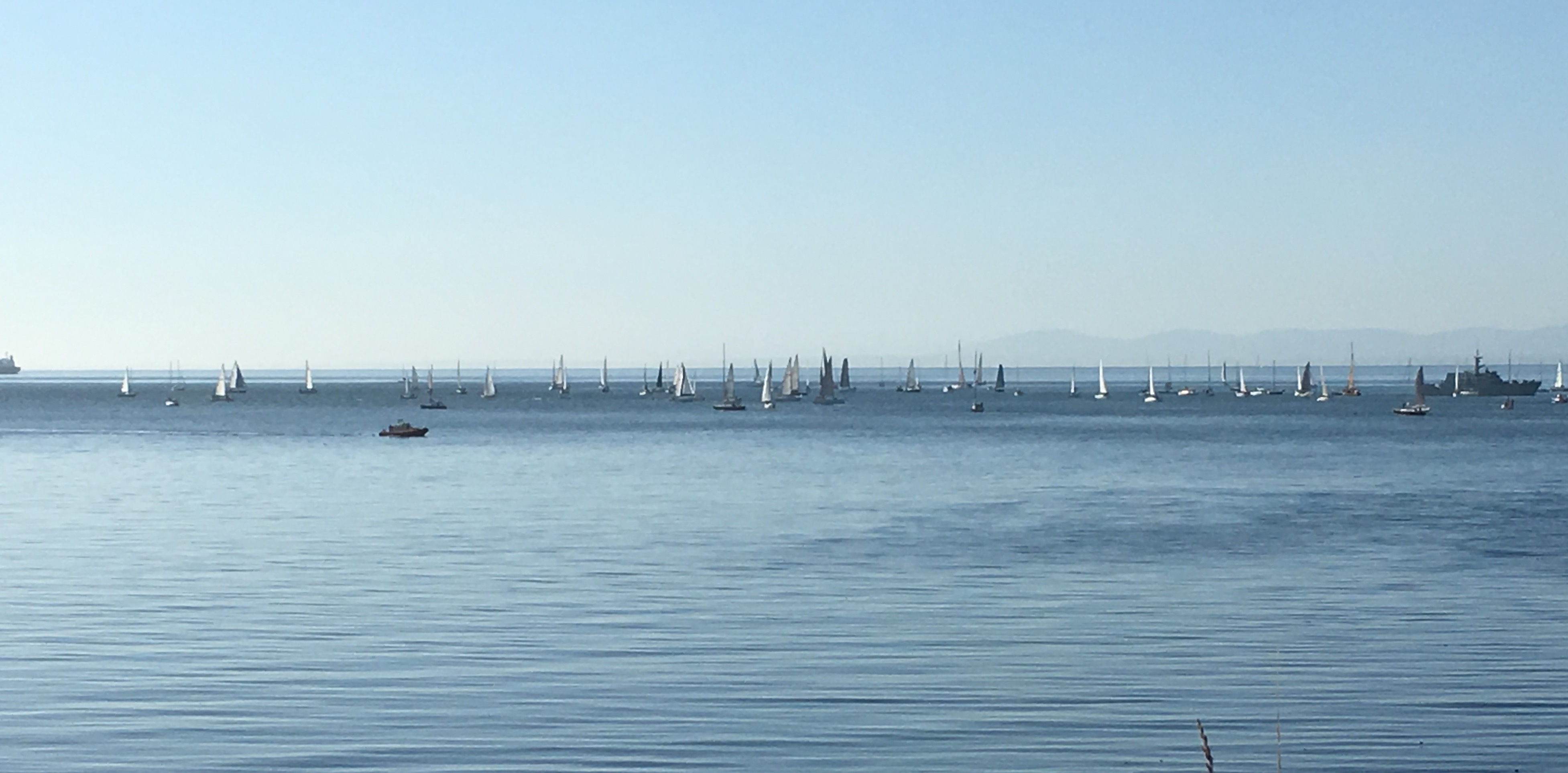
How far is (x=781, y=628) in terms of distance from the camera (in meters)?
37.0

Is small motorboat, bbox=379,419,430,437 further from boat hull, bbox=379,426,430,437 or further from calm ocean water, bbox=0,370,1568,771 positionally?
calm ocean water, bbox=0,370,1568,771

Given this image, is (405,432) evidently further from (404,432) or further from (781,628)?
(781,628)

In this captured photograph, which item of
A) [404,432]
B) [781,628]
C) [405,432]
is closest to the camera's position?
[781,628]

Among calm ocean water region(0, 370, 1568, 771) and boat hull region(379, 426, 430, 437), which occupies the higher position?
calm ocean water region(0, 370, 1568, 771)

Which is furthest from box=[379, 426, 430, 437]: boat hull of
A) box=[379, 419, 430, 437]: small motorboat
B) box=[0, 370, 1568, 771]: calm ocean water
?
box=[0, 370, 1568, 771]: calm ocean water

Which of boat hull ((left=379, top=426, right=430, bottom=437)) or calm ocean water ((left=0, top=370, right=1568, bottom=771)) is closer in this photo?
A: calm ocean water ((left=0, top=370, right=1568, bottom=771))

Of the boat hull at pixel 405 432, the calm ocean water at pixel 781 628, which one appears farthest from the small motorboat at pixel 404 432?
the calm ocean water at pixel 781 628

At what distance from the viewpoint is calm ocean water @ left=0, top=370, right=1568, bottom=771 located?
2589 cm

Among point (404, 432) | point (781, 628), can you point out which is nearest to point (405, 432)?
point (404, 432)

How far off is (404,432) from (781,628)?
4792 inches

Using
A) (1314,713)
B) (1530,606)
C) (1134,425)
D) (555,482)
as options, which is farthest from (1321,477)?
(1134,425)

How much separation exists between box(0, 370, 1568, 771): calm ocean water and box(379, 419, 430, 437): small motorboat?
227ft

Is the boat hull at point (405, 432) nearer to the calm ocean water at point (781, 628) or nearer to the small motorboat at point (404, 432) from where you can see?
the small motorboat at point (404, 432)

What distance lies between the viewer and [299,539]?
5769 centimetres
